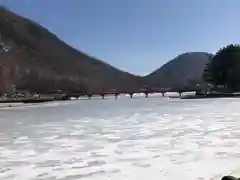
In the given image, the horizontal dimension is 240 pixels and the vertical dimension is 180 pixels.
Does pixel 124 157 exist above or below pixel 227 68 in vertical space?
below

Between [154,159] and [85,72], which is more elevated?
[85,72]

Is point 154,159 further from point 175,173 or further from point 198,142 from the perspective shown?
point 198,142

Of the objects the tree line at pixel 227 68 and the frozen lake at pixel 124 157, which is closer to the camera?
the frozen lake at pixel 124 157

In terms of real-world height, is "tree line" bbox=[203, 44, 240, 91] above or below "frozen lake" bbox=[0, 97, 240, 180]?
above

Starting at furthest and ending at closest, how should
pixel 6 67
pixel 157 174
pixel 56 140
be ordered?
pixel 6 67 → pixel 56 140 → pixel 157 174

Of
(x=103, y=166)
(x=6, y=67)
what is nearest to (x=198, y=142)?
(x=103, y=166)

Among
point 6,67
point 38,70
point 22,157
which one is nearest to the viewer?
point 22,157

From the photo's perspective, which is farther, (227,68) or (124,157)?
(227,68)

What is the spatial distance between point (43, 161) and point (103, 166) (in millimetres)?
2104

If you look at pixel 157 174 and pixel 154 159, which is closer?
pixel 157 174

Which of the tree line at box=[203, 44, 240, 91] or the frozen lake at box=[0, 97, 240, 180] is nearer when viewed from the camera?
the frozen lake at box=[0, 97, 240, 180]

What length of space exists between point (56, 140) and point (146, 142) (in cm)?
411

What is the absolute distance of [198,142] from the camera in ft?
54.4

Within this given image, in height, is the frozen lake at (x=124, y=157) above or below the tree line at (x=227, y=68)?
below
